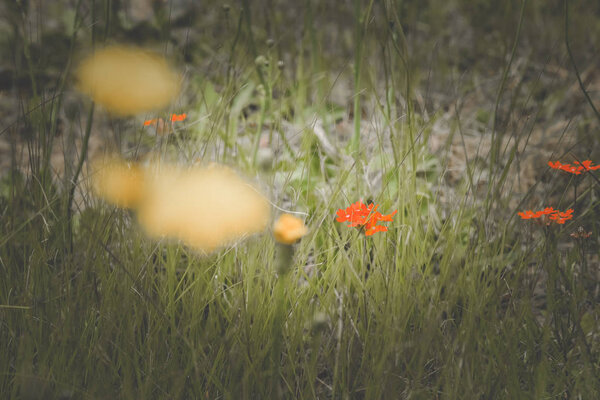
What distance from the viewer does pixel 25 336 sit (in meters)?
0.72

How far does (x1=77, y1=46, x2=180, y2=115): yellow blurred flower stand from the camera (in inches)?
44.8

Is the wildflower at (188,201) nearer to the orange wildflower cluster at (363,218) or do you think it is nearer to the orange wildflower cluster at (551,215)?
the orange wildflower cluster at (363,218)

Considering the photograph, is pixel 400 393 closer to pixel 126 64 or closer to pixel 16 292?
pixel 16 292

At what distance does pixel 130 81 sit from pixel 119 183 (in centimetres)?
54

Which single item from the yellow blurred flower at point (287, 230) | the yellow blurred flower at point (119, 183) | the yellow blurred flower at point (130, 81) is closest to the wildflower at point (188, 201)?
the yellow blurred flower at point (119, 183)

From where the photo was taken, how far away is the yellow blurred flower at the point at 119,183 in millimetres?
967

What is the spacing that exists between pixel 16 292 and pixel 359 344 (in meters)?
0.53

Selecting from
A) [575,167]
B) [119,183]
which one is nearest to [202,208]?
[119,183]

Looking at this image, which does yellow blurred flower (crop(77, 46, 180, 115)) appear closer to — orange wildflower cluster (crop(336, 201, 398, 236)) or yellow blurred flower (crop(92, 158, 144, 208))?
yellow blurred flower (crop(92, 158, 144, 208))

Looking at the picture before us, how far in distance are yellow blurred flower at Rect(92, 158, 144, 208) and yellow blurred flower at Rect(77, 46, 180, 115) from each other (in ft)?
0.45

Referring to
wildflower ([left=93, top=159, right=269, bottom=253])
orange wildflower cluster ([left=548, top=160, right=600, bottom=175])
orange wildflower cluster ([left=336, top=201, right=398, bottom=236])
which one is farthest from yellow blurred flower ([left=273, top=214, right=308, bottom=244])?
orange wildflower cluster ([left=548, top=160, right=600, bottom=175])

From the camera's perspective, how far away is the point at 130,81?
1438mm

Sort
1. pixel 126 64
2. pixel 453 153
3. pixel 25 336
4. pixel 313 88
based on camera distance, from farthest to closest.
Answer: pixel 313 88 < pixel 453 153 < pixel 126 64 < pixel 25 336

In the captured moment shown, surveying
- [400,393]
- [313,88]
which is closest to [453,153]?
[313,88]
